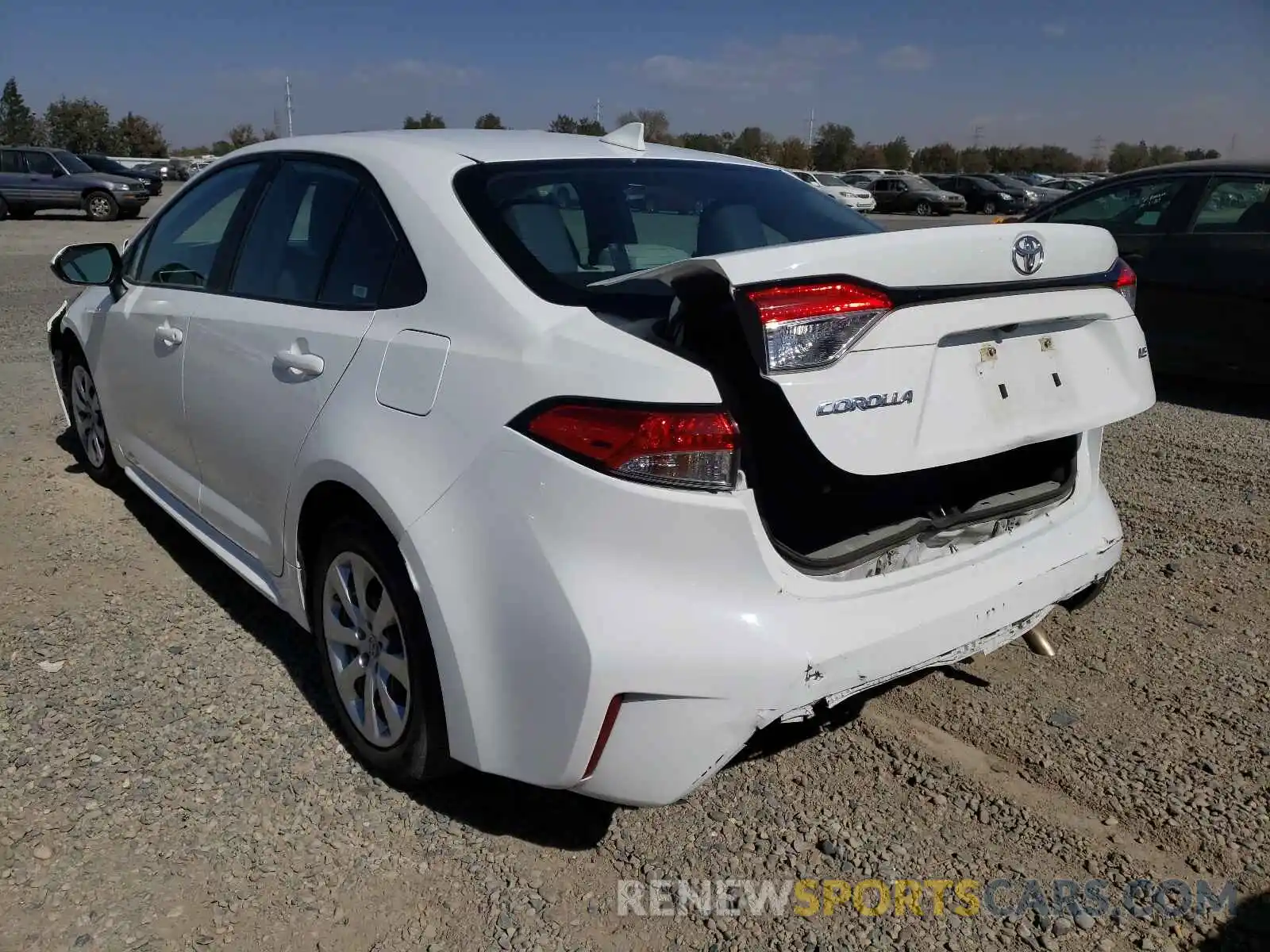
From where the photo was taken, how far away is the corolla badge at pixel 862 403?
1.97 meters

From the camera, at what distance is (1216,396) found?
7043 mm

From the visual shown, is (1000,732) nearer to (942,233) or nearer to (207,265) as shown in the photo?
(942,233)

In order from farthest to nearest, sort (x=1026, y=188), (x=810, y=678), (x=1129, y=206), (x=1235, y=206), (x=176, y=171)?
(x=176, y=171) → (x=1026, y=188) → (x=1129, y=206) → (x=1235, y=206) → (x=810, y=678)

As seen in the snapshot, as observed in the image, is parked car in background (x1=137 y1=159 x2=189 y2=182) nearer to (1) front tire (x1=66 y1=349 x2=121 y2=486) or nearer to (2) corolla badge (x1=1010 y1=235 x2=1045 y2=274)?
(1) front tire (x1=66 y1=349 x2=121 y2=486)

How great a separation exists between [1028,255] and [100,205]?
27074 mm

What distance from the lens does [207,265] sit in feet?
11.5

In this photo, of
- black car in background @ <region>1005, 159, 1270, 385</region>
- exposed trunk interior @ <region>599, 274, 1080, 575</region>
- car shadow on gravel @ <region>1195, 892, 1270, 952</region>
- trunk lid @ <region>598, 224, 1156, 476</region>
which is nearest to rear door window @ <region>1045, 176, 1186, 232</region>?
black car in background @ <region>1005, 159, 1270, 385</region>

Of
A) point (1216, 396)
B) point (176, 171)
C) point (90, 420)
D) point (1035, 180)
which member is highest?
point (176, 171)

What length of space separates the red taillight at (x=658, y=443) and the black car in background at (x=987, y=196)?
3955 centimetres

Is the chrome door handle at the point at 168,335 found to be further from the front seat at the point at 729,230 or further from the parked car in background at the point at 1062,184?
the parked car in background at the point at 1062,184

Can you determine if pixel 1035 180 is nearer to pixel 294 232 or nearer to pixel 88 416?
pixel 88 416

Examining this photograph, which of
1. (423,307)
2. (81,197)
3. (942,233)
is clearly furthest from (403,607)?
(81,197)

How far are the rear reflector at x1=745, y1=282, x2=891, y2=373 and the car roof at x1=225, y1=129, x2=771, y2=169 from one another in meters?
1.14
